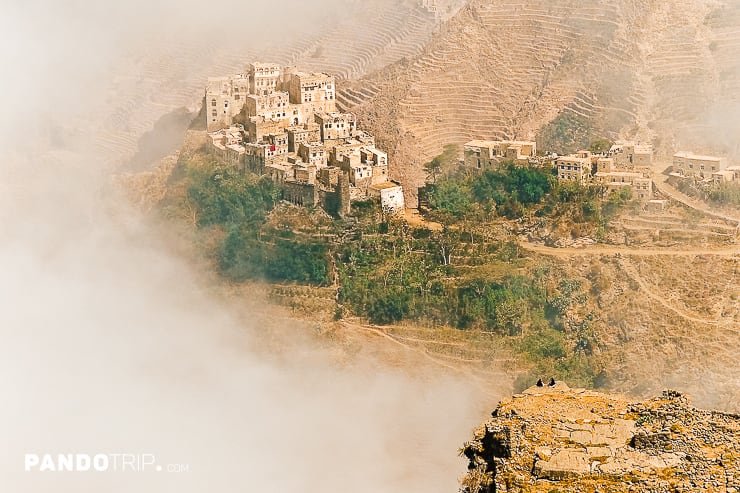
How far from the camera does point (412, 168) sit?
3559cm

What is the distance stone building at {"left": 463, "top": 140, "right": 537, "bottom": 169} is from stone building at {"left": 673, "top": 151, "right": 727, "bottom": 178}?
3338 mm

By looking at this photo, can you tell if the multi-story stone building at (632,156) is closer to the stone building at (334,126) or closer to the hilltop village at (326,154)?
the hilltop village at (326,154)

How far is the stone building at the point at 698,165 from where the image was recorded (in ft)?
106

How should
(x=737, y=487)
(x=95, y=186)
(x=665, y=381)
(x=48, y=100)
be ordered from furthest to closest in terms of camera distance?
(x=48, y=100)
(x=95, y=186)
(x=665, y=381)
(x=737, y=487)

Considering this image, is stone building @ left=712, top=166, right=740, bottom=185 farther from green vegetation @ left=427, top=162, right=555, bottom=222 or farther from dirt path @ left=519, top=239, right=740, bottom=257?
green vegetation @ left=427, top=162, right=555, bottom=222

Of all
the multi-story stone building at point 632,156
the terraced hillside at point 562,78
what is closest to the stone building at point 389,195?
the terraced hillside at point 562,78

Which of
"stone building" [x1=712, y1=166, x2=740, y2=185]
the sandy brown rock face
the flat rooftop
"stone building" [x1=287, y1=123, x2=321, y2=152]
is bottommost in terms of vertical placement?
the sandy brown rock face

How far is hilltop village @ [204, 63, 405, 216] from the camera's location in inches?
1353

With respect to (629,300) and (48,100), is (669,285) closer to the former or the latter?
(629,300)

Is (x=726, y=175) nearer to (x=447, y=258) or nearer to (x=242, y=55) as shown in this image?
(x=447, y=258)

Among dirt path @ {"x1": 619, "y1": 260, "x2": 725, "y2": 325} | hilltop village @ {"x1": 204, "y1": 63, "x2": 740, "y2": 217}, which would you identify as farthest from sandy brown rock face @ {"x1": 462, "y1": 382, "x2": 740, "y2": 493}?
hilltop village @ {"x1": 204, "y1": 63, "x2": 740, "y2": 217}

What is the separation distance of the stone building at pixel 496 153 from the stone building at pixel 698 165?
3338 millimetres

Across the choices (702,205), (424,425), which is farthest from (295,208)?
(702,205)

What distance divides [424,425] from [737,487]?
17.5m
